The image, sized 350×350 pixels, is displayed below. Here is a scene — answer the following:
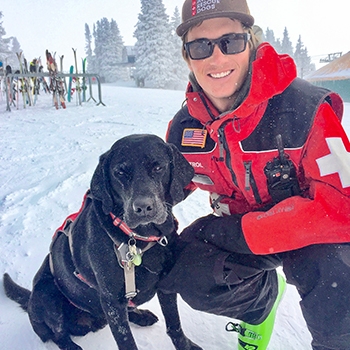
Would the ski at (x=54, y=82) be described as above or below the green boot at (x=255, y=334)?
above

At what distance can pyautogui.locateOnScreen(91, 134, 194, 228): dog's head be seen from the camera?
5.51 ft

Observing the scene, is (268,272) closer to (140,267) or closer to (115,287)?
(140,267)

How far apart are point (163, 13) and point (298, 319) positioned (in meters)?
35.4

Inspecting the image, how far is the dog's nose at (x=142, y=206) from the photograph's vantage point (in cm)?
163

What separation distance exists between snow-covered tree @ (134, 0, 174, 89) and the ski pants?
107 feet

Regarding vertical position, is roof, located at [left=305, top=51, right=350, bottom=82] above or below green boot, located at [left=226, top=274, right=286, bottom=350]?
above

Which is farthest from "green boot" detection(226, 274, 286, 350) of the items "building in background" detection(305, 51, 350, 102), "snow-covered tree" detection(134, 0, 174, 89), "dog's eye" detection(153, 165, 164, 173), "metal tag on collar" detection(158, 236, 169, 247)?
"snow-covered tree" detection(134, 0, 174, 89)

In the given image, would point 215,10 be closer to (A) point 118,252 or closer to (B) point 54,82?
(A) point 118,252

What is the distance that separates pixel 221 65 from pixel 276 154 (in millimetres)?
603

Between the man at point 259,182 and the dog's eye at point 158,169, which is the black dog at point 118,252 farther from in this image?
the man at point 259,182

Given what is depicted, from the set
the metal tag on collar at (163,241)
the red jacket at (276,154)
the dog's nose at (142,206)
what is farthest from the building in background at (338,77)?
the dog's nose at (142,206)

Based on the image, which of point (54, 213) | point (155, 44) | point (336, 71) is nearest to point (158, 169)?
point (54, 213)

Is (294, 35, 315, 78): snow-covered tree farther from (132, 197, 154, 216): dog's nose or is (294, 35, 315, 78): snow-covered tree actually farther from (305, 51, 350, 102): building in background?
(132, 197, 154, 216): dog's nose

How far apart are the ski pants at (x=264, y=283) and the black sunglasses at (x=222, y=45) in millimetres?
1077
